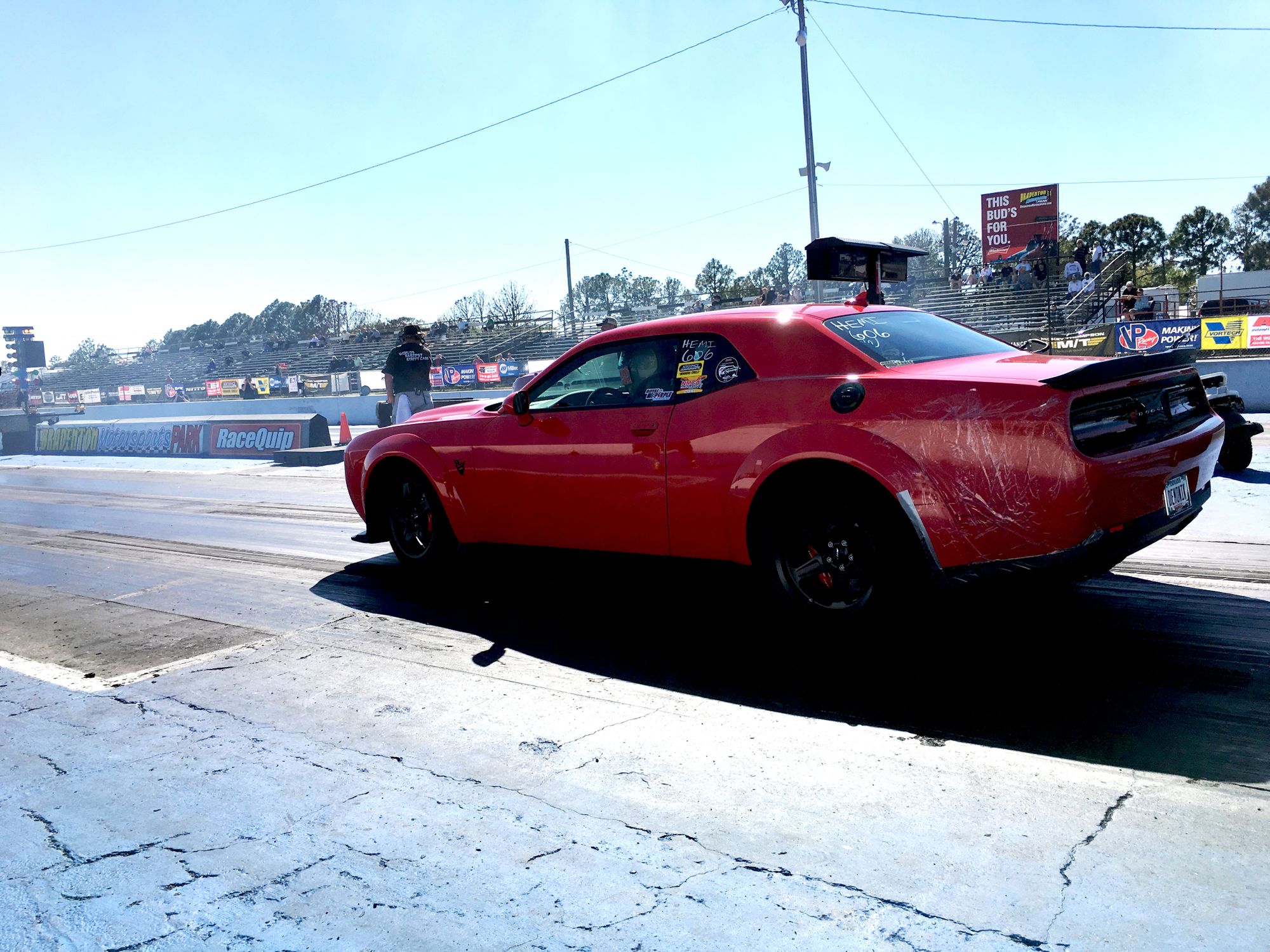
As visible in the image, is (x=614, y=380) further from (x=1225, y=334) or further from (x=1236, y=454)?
(x=1225, y=334)

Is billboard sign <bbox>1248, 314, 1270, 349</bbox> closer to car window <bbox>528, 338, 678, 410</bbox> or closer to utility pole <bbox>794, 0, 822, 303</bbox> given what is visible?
utility pole <bbox>794, 0, 822, 303</bbox>

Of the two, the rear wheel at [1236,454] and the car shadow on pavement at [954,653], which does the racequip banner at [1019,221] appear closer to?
the rear wheel at [1236,454]

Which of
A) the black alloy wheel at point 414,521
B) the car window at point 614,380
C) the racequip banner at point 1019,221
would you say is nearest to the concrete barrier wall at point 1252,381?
the car window at point 614,380

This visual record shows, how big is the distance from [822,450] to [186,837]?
271 centimetres

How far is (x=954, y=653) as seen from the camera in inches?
162

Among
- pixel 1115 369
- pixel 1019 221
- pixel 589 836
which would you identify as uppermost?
pixel 1019 221

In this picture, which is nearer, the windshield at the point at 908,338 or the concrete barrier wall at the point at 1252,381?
the windshield at the point at 908,338

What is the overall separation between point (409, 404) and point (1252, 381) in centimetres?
1372

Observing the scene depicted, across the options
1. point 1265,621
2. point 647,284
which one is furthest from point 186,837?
point 647,284

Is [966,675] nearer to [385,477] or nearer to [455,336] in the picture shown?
[385,477]

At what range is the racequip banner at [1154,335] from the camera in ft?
62.6

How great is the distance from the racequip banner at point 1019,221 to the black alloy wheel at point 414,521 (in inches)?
1592

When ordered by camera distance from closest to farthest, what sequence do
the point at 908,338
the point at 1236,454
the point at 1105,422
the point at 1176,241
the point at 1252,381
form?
the point at 1105,422 → the point at 908,338 → the point at 1236,454 → the point at 1252,381 → the point at 1176,241

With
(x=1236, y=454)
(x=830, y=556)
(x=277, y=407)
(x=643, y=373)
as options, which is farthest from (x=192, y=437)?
Answer: (x=830, y=556)
